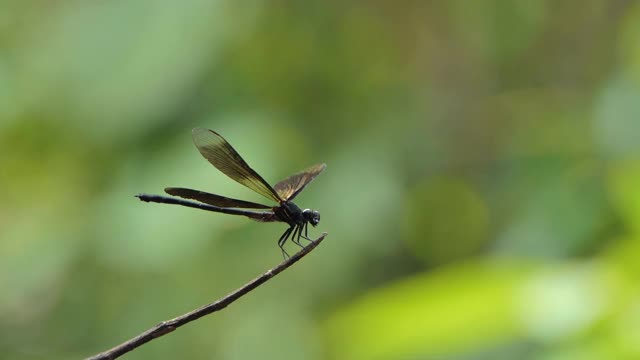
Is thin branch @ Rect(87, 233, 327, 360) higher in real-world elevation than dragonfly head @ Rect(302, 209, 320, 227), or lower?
lower

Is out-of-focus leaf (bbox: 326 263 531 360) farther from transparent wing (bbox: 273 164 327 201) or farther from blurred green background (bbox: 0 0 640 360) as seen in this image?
blurred green background (bbox: 0 0 640 360)

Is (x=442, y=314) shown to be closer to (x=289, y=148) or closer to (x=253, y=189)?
(x=253, y=189)

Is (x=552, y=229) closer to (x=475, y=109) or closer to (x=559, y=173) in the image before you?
(x=559, y=173)

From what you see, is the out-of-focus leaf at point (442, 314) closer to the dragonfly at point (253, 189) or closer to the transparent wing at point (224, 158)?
the dragonfly at point (253, 189)

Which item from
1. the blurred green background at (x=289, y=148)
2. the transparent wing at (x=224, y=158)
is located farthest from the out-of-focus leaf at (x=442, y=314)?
the blurred green background at (x=289, y=148)

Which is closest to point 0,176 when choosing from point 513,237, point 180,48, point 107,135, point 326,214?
point 107,135

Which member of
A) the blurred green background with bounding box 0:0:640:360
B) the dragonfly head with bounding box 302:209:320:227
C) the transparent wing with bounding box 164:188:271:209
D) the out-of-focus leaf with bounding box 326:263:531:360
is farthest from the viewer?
the blurred green background with bounding box 0:0:640:360

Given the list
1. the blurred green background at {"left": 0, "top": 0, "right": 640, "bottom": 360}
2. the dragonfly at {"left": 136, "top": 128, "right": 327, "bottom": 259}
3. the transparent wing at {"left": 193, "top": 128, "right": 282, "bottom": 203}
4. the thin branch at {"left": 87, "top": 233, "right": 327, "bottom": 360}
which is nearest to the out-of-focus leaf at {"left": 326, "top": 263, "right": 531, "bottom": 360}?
the dragonfly at {"left": 136, "top": 128, "right": 327, "bottom": 259}
